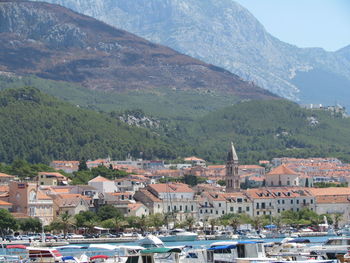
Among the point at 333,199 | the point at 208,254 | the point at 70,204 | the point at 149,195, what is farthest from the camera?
the point at 333,199

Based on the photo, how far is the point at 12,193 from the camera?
11956cm

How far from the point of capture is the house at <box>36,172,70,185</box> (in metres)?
145

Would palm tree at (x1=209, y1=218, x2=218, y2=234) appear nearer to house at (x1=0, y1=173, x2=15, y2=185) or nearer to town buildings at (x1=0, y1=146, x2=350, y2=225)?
town buildings at (x1=0, y1=146, x2=350, y2=225)

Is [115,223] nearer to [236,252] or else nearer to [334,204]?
[334,204]

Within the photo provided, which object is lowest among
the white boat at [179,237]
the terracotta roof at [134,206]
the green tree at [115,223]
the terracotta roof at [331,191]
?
the white boat at [179,237]

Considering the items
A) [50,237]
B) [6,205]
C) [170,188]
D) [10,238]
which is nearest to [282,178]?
[170,188]

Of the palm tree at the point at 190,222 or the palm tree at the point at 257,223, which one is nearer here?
the palm tree at the point at 190,222

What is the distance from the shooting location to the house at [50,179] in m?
145

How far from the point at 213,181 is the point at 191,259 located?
362ft

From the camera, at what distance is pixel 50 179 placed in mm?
146250

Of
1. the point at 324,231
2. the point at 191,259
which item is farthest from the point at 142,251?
the point at 324,231

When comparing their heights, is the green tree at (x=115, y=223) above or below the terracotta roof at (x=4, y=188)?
below

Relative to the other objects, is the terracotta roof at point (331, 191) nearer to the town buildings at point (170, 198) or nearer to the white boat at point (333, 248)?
the town buildings at point (170, 198)

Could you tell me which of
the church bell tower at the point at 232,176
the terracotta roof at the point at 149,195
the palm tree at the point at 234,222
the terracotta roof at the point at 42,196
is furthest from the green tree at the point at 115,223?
the church bell tower at the point at 232,176
